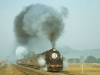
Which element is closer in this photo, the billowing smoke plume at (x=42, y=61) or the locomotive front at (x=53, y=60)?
the locomotive front at (x=53, y=60)

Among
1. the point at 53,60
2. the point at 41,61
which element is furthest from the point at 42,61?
the point at 53,60

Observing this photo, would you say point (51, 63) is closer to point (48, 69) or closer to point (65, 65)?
point (48, 69)

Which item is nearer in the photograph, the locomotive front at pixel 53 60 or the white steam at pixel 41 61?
the locomotive front at pixel 53 60

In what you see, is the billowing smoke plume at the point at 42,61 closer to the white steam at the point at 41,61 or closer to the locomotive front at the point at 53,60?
the white steam at the point at 41,61

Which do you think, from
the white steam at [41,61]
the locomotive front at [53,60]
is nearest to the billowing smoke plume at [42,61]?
the white steam at [41,61]

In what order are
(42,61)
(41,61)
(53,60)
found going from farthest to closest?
(41,61)
(42,61)
(53,60)

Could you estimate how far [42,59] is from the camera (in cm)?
3525

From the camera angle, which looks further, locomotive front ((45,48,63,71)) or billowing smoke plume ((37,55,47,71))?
billowing smoke plume ((37,55,47,71))

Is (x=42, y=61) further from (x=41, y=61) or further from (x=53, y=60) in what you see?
(x=53, y=60)

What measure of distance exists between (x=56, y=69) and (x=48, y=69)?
1.33 metres

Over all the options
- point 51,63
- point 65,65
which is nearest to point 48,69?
point 51,63

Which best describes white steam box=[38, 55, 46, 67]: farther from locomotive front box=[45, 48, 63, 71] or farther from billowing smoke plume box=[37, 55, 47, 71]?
locomotive front box=[45, 48, 63, 71]

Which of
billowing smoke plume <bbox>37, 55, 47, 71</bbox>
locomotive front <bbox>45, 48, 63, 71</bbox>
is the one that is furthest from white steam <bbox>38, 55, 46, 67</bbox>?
locomotive front <bbox>45, 48, 63, 71</bbox>

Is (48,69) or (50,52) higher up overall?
(50,52)
